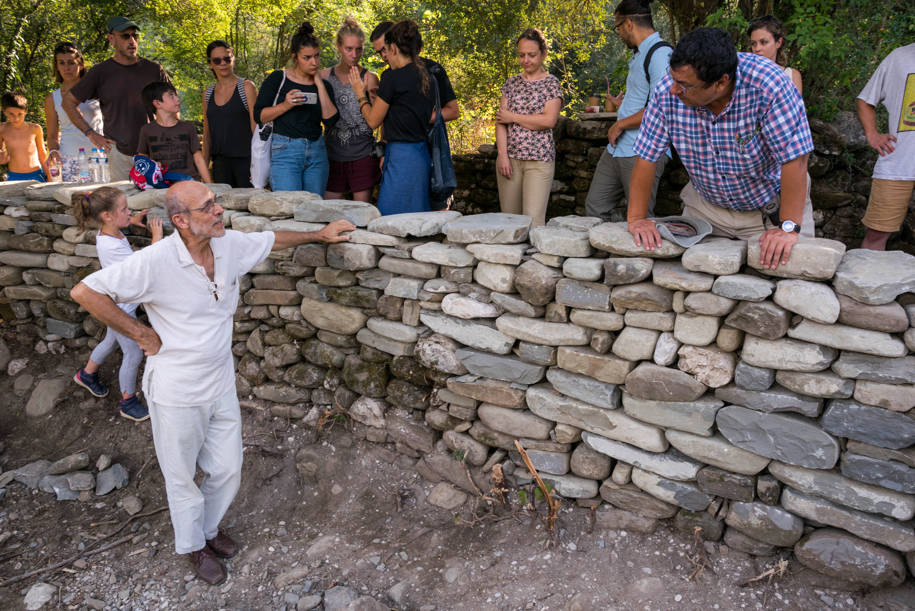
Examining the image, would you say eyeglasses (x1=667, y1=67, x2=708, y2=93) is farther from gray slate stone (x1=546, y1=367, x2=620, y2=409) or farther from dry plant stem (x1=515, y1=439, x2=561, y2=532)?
dry plant stem (x1=515, y1=439, x2=561, y2=532)

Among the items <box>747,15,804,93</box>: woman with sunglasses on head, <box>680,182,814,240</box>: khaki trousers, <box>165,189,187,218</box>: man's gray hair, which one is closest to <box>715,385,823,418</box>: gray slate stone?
<box>680,182,814,240</box>: khaki trousers

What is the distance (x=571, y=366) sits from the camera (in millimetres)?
3305

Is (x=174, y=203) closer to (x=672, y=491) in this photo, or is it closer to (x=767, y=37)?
(x=672, y=491)

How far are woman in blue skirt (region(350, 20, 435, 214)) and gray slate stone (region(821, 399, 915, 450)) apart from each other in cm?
276

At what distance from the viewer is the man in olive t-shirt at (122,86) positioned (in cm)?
532

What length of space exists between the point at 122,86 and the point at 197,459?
11.4 feet

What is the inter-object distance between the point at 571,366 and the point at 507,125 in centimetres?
204

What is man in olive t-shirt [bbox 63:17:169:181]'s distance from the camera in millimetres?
5324

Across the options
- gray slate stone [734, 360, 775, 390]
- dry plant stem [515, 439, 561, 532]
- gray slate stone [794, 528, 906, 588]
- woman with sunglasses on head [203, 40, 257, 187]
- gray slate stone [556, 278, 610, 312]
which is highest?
woman with sunglasses on head [203, 40, 257, 187]

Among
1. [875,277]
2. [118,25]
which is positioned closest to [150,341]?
[875,277]

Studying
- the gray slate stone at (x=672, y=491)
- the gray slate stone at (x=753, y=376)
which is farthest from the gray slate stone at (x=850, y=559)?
the gray slate stone at (x=753, y=376)

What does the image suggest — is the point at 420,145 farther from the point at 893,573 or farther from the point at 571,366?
the point at 893,573

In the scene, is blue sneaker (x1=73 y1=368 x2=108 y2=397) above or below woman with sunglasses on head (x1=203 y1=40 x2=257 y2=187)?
below

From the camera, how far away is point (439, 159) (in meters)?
4.42
